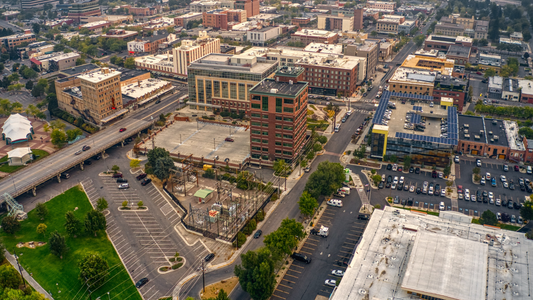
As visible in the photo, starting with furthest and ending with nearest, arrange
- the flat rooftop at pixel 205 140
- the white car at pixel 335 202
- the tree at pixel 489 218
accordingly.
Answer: the flat rooftop at pixel 205 140 → the white car at pixel 335 202 → the tree at pixel 489 218

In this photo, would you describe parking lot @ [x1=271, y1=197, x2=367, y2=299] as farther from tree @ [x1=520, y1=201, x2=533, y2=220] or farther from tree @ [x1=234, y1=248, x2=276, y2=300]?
tree @ [x1=520, y1=201, x2=533, y2=220]

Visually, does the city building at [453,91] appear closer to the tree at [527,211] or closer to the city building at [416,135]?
the city building at [416,135]

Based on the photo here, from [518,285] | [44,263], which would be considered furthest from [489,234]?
[44,263]

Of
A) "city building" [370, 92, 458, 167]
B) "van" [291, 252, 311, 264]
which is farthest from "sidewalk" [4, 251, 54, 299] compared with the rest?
"city building" [370, 92, 458, 167]

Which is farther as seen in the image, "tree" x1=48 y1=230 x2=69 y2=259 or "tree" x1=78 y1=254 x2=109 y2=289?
"tree" x1=48 y1=230 x2=69 y2=259

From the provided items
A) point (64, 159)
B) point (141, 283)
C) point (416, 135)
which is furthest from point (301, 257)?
point (64, 159)

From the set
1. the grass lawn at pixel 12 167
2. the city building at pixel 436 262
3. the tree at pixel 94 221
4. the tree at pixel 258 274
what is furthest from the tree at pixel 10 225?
the city building at pixel 436 262

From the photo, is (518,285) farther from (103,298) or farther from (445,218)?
Answer: (103,298)
